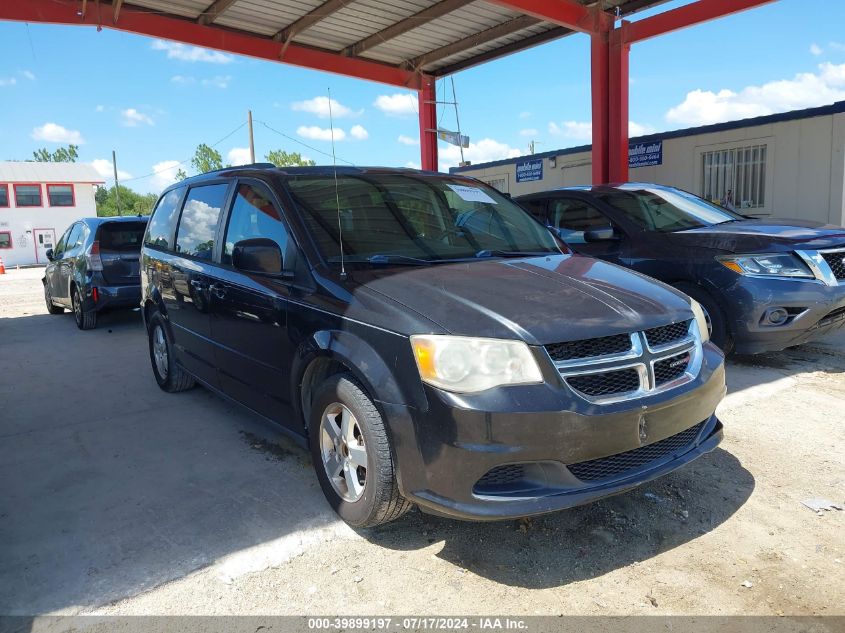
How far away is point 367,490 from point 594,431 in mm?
1010

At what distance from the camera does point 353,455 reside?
9.39 feet

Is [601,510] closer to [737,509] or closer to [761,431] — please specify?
[737,509]

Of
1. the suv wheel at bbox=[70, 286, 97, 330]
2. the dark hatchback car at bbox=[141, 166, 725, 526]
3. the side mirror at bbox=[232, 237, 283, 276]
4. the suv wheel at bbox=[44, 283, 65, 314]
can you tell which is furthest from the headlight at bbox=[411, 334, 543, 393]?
the suv wheel at bbox=[44, 283, 65, 314]

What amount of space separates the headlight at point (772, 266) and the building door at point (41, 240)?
43.8m

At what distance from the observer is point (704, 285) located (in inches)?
213

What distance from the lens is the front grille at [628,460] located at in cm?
251

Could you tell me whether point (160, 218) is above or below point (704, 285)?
above

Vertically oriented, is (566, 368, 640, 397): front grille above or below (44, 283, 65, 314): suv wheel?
above

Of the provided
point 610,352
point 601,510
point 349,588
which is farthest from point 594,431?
point 349,588

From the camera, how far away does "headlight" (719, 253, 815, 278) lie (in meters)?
5.14

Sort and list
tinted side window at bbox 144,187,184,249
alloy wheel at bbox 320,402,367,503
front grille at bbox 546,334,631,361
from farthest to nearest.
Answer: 1. tinted side window at bbox 144,187,184,249
2. alloy wheel at bbox 320,402,367,503
3. front grille at bbox 546,334,631,361

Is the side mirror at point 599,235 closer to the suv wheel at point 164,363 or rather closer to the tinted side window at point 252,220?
the tinted side window at point 252,220

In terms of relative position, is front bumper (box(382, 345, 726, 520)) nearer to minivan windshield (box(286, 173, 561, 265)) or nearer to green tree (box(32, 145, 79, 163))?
minivan windshield (box(286, 173, 561, 265))

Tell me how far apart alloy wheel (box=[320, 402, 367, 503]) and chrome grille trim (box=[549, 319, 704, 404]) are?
0.95m
